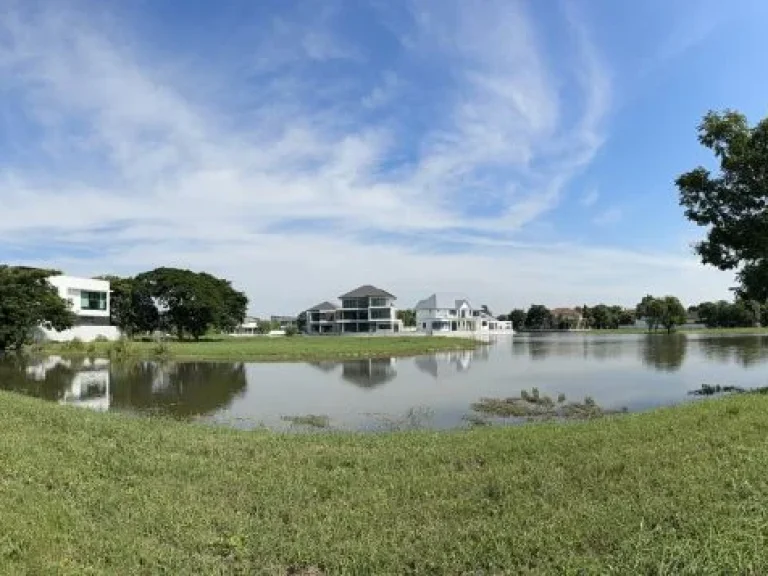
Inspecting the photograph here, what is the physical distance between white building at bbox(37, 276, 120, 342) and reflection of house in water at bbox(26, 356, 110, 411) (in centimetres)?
2096

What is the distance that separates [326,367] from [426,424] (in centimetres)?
2445

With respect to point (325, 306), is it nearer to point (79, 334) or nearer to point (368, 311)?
point (368, 311)

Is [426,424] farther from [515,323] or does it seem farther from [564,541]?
[515,323]

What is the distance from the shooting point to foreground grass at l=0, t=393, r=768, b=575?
6.05 meters

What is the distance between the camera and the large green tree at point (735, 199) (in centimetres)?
2095

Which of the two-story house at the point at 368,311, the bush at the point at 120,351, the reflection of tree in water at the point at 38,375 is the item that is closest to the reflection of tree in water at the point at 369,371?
the reflection of tree in water at the point at 38,375

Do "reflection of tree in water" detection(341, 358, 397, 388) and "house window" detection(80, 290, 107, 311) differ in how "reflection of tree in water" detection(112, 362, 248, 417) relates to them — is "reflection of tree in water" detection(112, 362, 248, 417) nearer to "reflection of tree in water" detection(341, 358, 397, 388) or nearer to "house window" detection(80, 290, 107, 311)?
"reflection of tree in water" detection(341, 358, 397, 388)

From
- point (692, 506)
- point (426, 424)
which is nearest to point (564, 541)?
point (692, 506)

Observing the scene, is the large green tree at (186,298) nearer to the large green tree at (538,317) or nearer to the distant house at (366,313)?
the distant house at (366,313)

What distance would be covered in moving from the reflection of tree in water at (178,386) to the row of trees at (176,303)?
34298mm

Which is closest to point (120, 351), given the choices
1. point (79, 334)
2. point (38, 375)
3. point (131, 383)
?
point (38, 375)

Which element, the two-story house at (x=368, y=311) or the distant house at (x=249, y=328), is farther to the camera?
the distant house at (x=249, y=328)

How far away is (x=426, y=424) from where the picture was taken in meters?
18.6

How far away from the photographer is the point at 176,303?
79.1m
